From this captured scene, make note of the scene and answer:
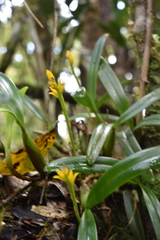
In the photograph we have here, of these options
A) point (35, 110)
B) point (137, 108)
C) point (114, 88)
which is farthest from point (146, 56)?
point (35, 110)

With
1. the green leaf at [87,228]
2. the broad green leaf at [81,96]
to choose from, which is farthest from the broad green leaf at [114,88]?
the green leaf at [87,228]

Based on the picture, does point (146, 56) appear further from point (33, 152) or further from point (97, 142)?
point (33, 152)

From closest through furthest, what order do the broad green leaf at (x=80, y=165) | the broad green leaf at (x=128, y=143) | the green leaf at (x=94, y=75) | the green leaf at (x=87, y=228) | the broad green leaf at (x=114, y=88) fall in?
the green leaf at (x=87, y=228) < the broad green leaf at (x=80, y=165) < the broad green leaf at (x=128, y=143) < the broad green leaf at (x=114, y=88) < the green leaf at (x=94, y=75)

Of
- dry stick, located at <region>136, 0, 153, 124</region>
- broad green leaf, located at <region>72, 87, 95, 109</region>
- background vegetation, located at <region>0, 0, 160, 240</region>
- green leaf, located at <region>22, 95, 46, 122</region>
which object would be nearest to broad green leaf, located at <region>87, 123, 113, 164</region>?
background vegetation, located at <region>0, 0, 160, 240</region>

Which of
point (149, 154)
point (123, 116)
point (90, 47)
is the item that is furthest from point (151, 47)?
point (90, 47)

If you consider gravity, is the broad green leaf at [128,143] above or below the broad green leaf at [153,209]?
above

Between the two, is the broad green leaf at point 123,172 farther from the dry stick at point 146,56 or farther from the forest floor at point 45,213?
the dry stick at point 146,56
